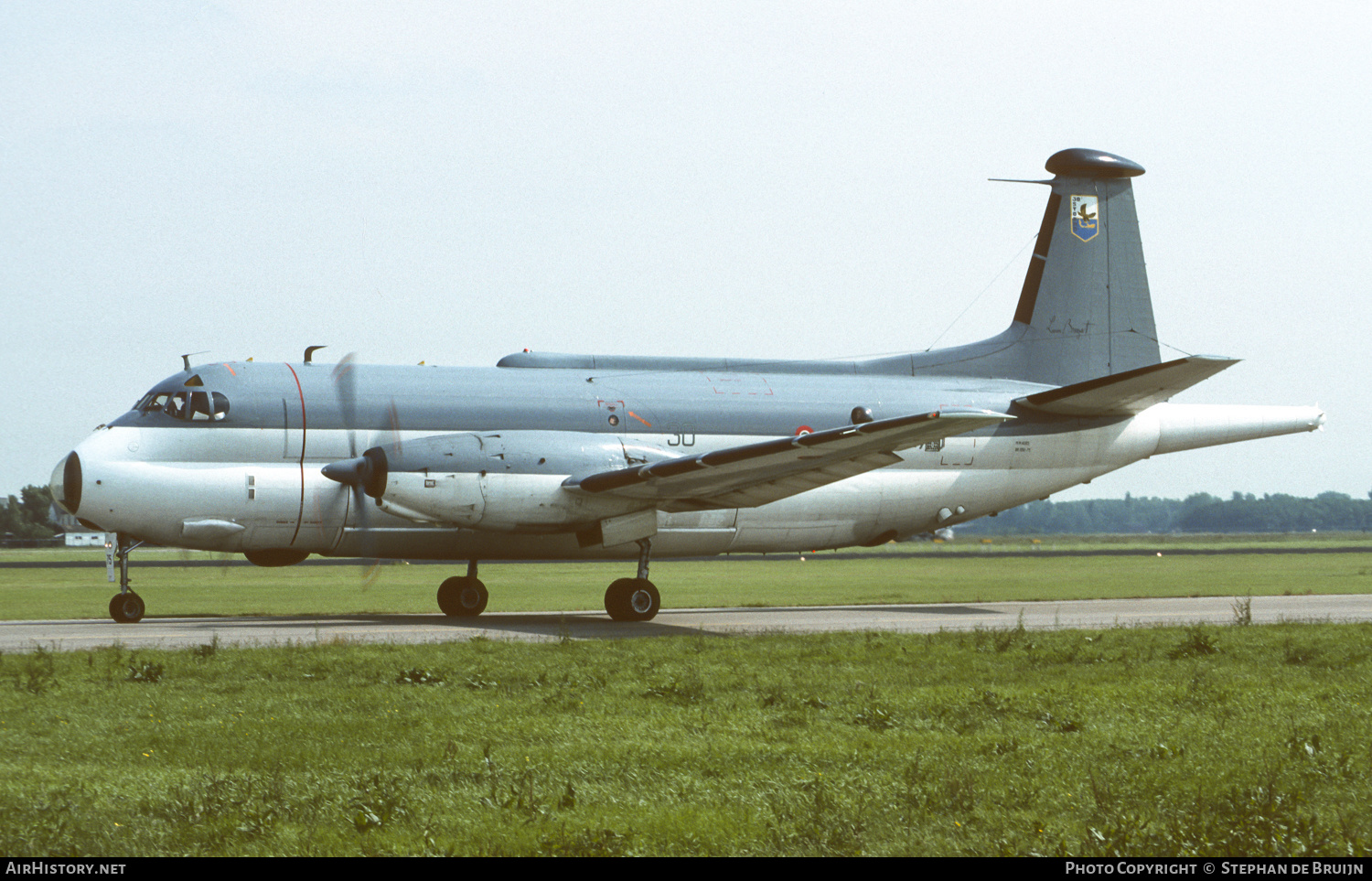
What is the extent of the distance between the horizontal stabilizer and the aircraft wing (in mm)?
4257

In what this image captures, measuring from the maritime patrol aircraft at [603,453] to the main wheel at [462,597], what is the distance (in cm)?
4

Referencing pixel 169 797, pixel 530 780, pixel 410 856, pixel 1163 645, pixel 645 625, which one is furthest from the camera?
pixel 645 625

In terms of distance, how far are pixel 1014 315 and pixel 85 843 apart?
1041 inches

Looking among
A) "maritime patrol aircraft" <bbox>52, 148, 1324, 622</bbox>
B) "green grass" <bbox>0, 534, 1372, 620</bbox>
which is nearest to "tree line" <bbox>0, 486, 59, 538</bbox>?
"green grass" <bbox>0, 534, 1372, 620</bbox>

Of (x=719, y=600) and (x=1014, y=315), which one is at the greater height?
(x=1014, y=315)

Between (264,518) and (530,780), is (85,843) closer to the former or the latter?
(530,780)

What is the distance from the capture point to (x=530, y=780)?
8898 millimetres

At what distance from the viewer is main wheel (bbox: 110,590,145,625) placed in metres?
21.9

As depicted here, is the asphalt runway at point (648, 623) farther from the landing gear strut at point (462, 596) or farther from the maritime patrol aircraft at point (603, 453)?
the maritime patrol aircraft at point (603, 453)

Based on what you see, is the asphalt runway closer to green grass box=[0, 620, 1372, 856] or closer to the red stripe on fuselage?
the red stripe on fuselage

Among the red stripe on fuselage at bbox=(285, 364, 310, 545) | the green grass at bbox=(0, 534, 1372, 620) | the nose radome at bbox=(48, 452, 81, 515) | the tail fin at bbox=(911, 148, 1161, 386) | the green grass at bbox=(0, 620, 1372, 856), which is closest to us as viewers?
the green grass at bbox=(0, 620, 1372, 856)

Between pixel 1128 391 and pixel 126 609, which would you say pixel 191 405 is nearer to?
pixel 126 609

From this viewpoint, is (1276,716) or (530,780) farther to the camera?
(1276,716)
